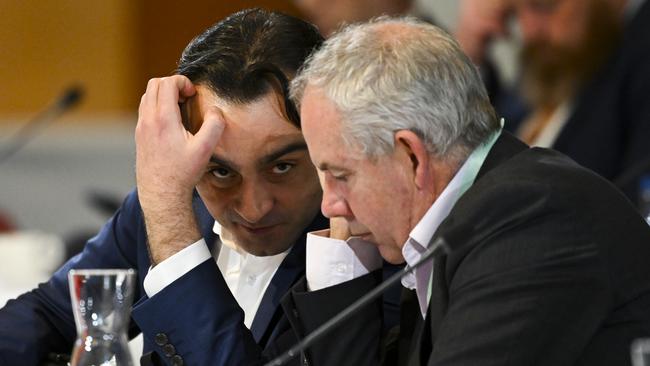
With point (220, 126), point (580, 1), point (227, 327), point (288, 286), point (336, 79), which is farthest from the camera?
point (580, 1)

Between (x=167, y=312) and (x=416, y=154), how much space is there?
50cm

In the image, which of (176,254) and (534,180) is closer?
(534,180)

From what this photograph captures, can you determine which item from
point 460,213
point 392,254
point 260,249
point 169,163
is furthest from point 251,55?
point 460,213

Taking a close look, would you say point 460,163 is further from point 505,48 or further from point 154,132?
point 505,48

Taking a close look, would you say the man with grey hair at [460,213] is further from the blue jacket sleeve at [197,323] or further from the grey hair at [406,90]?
the blue jacket sleeve at [197,323]

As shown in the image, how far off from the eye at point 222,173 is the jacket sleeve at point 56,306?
1.06ft

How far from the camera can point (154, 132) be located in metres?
2.17

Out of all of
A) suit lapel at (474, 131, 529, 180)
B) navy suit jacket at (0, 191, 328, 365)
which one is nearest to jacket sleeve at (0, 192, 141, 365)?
navy suit jacket at (0, 191, 328, 365)

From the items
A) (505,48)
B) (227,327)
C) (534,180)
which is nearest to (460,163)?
(534,180)

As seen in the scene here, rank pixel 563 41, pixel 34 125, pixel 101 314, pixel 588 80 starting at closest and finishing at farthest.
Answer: pixel 101 314 → pixel 588 80 → pixel 563 41 → pixel 34 125

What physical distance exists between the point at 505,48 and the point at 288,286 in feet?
13.5

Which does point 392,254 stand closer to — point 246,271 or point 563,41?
point 246,271

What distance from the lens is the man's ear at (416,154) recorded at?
179cm

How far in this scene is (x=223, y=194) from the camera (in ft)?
7.35
